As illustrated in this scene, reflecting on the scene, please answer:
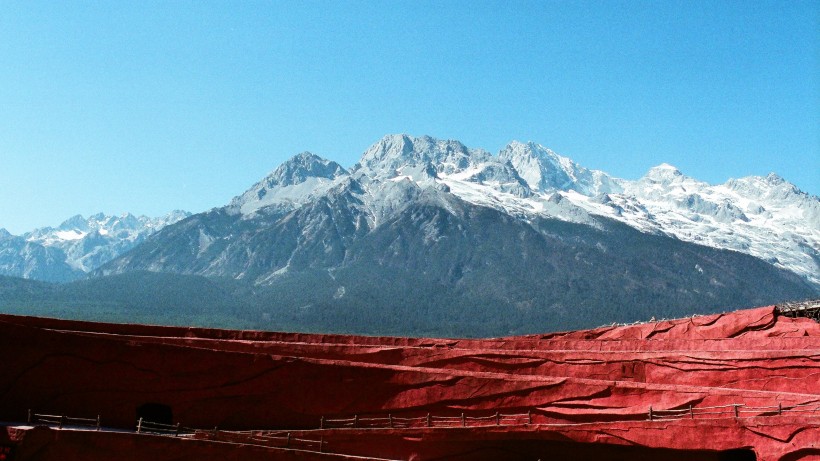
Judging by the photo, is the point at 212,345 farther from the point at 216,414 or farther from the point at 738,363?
the point at 738,363

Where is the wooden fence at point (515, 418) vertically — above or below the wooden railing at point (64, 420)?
above

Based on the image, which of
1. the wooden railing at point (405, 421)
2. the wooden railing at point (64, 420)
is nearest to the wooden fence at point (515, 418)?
the wooden railing at point (405, 421)

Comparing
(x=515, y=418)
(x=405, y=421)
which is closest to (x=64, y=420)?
(x=405, y=421)

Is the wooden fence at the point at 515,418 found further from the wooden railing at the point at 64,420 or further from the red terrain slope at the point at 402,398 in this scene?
the wooden railing at the point at 64,420

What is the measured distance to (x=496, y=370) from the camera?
28.2 metres

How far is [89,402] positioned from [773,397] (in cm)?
2132

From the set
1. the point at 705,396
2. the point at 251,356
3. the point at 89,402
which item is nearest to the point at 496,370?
the point at 705,396

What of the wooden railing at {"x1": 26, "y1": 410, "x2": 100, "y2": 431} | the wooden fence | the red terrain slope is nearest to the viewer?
the wooden railing at {"x1": 26, "y1": 410, "x2": 100, "y2": 431}

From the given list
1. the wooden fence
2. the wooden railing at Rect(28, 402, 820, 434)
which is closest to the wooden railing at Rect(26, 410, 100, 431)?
the wooden railing at Rect(28, 402, 820, 434)

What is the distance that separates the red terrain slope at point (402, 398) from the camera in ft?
72.9

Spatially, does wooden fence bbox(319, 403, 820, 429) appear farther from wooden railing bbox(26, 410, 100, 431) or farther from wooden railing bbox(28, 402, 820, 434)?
wooden railing bbox(26, 410, 100, 431)

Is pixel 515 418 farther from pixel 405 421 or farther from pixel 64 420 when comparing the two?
pixel 64 420

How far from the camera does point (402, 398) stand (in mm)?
25578

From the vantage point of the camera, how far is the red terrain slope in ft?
72.9
